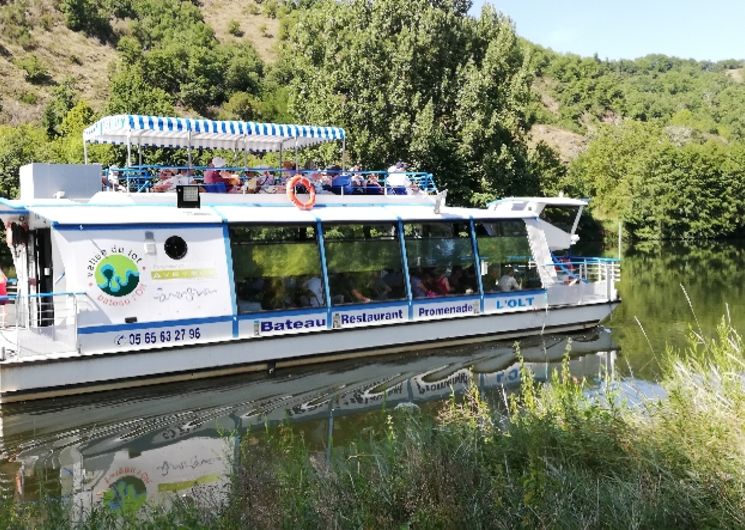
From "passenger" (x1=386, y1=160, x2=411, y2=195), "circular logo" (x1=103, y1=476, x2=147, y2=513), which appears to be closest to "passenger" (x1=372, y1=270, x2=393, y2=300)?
"passenger" (x1=386, y1=160, x2=411, y2=195)

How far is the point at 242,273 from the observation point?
12.1 meters

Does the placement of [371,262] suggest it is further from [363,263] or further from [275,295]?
[275,295]

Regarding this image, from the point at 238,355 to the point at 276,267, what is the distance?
1.60 meters

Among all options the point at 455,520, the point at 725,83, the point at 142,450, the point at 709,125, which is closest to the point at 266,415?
the point at 142,450


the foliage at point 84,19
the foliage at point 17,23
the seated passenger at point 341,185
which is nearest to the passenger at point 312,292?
the seated passenger at point 341,185

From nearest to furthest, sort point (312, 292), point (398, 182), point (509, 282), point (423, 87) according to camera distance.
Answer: point (312, 292) < point (509, 282) < point (398, 182) < point (423, 87)

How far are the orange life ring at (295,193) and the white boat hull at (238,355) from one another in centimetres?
232

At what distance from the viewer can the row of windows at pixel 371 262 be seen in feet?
40.2

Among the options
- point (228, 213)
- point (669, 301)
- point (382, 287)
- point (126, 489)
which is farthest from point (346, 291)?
point (669, 301)

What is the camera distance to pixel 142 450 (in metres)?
8.83

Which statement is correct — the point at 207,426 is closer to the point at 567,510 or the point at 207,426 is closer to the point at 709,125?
the point at 567,510

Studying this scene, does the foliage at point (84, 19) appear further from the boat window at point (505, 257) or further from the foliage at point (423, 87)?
the boat window at point (505, 257)

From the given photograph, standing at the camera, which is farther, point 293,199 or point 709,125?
point 709,125

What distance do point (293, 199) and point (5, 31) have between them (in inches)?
2067
